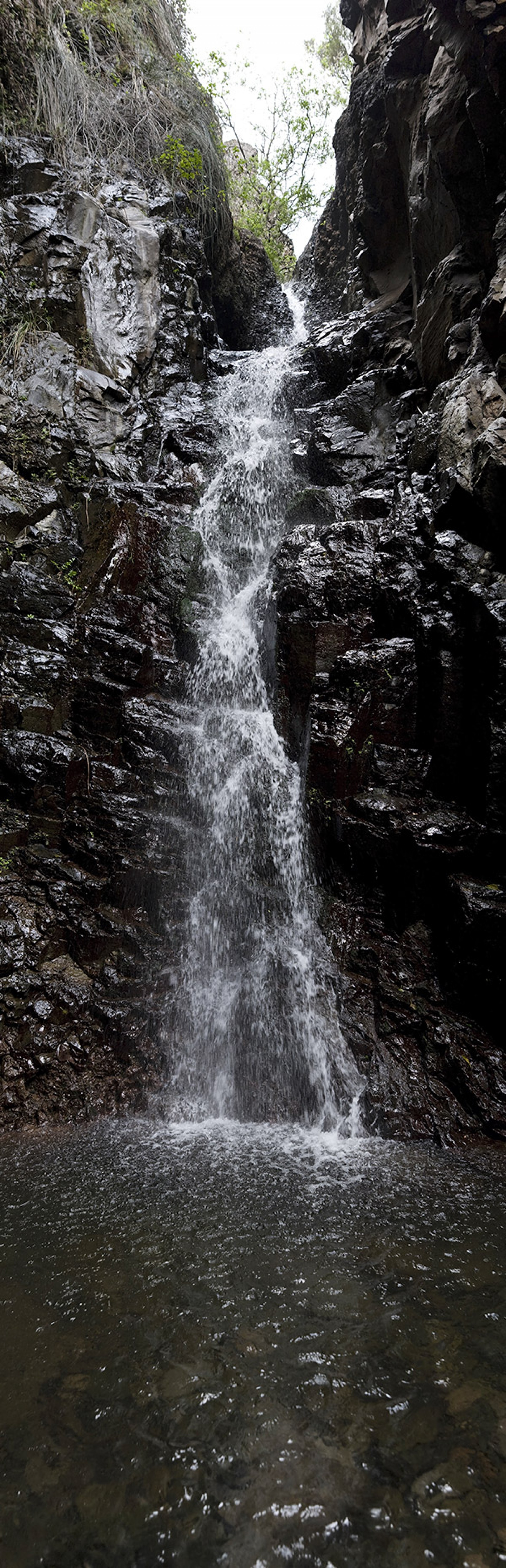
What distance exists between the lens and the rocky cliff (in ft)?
19.1

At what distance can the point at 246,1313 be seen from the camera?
2.72 m

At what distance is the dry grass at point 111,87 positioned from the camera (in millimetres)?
10875

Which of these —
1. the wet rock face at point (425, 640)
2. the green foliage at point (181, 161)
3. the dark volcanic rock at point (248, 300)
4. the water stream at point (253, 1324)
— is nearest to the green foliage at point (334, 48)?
the dark volcanic rock at point (248, 300)

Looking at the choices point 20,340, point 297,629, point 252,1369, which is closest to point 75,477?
point 20,340

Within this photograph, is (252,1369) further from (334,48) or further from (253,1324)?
(334,48)

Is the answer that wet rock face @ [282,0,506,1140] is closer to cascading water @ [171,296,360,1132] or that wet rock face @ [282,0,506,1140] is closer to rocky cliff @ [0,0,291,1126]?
cascading water @ [171,296,360,1132]

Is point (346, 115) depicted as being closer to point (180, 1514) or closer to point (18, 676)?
point (18, 676)

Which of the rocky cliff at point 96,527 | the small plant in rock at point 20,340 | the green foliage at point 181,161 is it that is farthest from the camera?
the green foliage at point 181,161

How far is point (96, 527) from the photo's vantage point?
28.9 ft

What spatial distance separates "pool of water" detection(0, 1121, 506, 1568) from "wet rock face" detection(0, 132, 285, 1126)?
1.75m

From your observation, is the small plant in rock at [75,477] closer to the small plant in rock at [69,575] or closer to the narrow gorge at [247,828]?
the narrow gorge at [247,828]

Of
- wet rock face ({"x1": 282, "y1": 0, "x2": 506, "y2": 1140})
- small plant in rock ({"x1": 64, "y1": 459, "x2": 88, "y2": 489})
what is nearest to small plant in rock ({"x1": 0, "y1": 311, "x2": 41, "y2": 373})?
small plant in rock ({"x1": 64, "y1": 459, "x2": 88, "y2": 489})

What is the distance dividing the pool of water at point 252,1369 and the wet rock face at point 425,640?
1.60 metres

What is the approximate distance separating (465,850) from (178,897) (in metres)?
2.88
